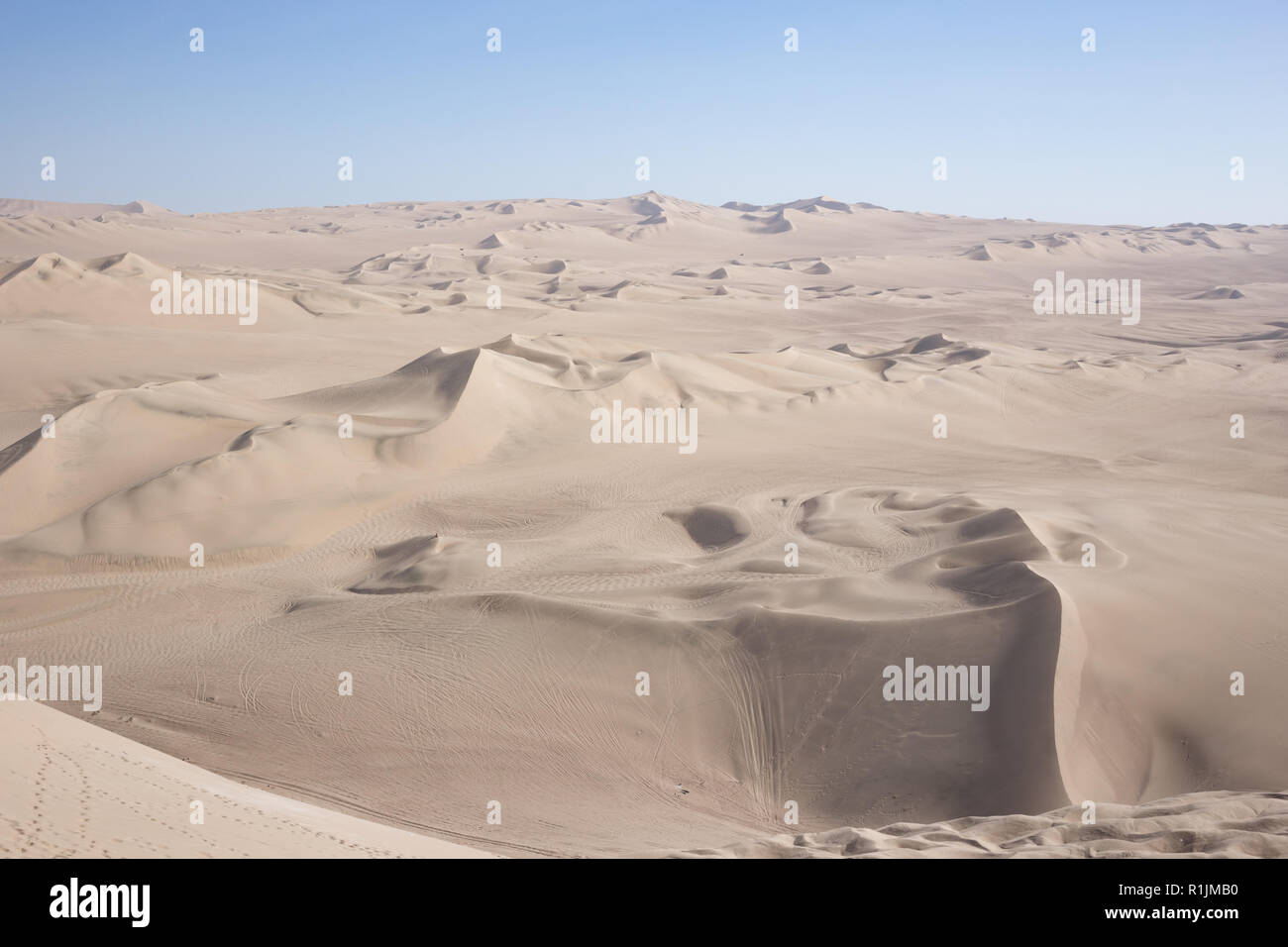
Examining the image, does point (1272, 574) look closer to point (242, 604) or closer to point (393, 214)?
point (242, 604)

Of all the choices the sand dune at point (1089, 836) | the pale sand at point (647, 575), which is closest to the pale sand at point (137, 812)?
the pale sand at point (647, 575)

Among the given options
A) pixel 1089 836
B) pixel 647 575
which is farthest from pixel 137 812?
pixel 647 575

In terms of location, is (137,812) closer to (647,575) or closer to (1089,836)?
(1089,836)

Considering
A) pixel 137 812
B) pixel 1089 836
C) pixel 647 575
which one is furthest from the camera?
pixel 647 575

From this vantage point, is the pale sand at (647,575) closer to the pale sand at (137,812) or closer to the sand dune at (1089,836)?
the sand dune at (1089,836)

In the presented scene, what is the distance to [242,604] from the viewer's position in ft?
39.7

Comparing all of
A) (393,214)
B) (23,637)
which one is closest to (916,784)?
(23,637)

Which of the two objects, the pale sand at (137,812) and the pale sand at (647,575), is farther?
the pale sand at (647,575)

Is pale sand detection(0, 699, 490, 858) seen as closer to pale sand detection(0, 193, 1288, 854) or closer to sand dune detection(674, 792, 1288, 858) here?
pale sand detection(0, 193, 1288, 854)

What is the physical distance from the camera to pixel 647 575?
484 inches

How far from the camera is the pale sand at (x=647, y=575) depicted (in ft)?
27.5

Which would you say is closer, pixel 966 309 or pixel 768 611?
pixel 768 611

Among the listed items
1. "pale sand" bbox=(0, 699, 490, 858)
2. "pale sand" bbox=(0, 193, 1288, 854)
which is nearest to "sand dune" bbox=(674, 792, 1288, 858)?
"pale sand" bbox=(0, 193, 1288, 854)
